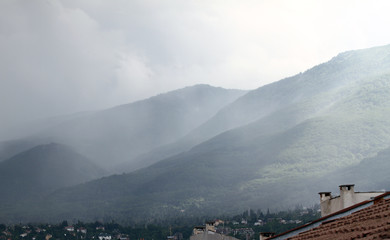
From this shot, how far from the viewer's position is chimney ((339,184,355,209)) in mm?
27172

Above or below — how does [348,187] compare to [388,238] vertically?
above

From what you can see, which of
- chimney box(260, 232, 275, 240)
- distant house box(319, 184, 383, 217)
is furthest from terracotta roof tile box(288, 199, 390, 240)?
chimney box(260, 232, 275, 240)

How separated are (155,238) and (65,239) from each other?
108ft

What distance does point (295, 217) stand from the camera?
16888 cm

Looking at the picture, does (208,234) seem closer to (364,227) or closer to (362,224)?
(362,224)

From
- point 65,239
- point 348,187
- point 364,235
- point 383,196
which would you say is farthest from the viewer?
point 65,239

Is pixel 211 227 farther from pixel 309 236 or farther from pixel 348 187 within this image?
pixel 309 236

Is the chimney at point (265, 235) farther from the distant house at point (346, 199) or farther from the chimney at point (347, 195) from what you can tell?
the chimney at point (347, 195)

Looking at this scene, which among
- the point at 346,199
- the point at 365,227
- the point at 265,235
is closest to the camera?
the point at 365,227

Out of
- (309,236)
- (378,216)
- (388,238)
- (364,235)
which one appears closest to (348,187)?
(309,236)

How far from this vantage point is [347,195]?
2728cm

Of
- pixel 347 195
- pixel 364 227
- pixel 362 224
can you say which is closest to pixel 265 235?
pixel 347 195

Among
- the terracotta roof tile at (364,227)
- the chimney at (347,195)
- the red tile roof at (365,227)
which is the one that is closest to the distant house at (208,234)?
the chimney at (347,195)

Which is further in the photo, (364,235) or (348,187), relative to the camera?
(348,187)
